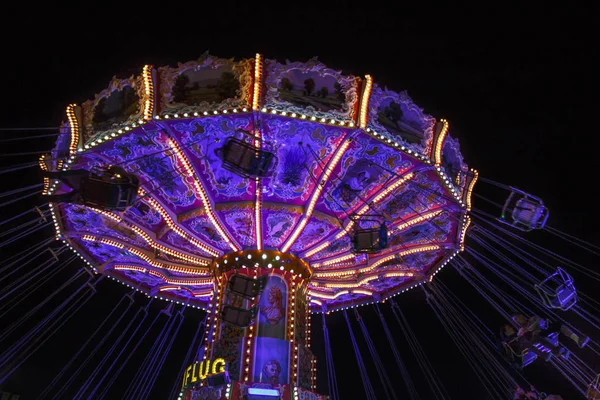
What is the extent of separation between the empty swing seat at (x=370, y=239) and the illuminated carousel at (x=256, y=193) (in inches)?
1.5

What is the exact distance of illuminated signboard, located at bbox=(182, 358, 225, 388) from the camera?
10.5 m

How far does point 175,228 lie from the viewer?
1224cm

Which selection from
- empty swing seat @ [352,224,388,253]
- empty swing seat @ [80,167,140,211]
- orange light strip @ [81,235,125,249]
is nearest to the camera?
empty swing seat @ [80,167,140,211]

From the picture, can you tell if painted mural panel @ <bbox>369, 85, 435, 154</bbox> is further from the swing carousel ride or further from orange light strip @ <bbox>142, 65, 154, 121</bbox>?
orange light strip @ <bbox>142, 65, 154, 121</bbox>

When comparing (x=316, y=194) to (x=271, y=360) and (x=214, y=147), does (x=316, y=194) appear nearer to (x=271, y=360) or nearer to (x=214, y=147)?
(x=214, y=147)

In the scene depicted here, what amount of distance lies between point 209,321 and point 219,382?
201cm

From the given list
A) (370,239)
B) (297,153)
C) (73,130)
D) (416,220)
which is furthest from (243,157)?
(416,220)

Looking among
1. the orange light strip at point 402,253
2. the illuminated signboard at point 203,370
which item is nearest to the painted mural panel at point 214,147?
the illuminated signboard at point 203,370

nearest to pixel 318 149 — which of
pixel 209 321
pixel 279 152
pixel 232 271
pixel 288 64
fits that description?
pixel 279 152

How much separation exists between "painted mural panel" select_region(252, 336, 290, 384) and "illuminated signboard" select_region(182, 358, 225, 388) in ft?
2.62

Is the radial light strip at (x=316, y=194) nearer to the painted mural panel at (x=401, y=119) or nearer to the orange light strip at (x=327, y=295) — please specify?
the painted mural panel at (x=401, y=119)

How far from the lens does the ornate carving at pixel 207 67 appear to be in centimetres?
922

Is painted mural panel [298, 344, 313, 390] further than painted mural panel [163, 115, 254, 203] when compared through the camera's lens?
Yes

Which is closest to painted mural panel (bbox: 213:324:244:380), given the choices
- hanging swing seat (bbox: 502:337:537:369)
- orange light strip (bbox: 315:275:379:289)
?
orange light strip (bbox: 315:275:379:289)
